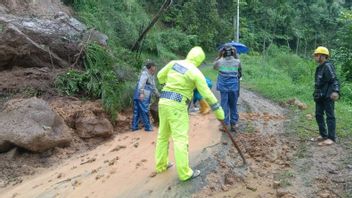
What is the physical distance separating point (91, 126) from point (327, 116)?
481cm

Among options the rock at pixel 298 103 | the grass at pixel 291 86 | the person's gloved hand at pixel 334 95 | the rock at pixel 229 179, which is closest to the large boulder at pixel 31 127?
the rock at pixel 229 179

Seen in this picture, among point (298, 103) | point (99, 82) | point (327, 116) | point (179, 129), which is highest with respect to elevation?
point (179, 129)

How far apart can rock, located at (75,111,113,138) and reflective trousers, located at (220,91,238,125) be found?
275cm

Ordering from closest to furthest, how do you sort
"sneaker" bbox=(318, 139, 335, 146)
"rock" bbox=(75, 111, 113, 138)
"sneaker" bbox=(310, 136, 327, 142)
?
"sneaker" bbox=(318, 139, 335, 146), "sneaker" bbox=(310, 136, 327, 142), "rock" bbox=(75, 111, 113, 138)

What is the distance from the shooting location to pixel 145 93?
32.1ft

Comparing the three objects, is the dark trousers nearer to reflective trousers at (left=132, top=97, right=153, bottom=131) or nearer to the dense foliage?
reflective trousers at (left=132, top=97, right=153, bottom=131)

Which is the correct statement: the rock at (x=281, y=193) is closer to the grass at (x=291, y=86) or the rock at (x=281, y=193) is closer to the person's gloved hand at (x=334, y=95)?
the person's gloved hand at (x=334, y=95)

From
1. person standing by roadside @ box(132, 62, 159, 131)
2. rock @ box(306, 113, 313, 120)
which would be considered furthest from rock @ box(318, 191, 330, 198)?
person standing by roadside @ box(132, 62, 159, 131)

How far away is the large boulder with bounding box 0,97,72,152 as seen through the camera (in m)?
8.55

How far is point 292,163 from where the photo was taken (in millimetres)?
7141

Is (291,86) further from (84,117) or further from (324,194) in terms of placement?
(324,194)

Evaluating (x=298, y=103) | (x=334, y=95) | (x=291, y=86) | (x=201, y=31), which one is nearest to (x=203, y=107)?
(x=298, y=103)

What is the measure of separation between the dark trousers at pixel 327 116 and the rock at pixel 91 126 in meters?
4.38

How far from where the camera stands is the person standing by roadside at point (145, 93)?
9605mm
